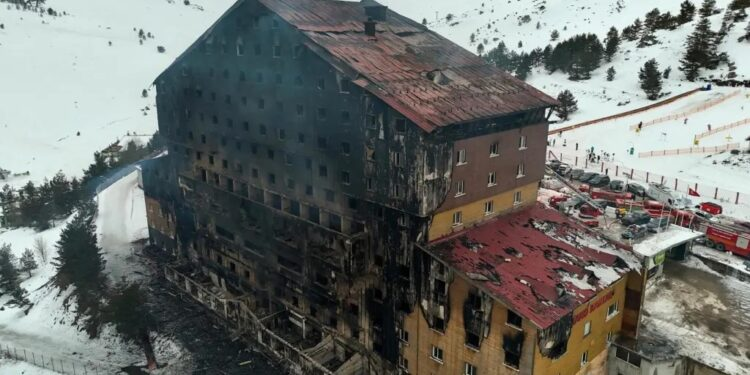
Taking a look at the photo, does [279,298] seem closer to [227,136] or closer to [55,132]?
[227,136]

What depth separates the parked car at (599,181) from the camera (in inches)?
2083

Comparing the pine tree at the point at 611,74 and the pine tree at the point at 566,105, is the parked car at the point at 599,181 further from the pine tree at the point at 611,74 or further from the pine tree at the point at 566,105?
the pine tree at the point at 611,74

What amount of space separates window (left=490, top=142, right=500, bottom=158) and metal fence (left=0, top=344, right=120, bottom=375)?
27.5 m

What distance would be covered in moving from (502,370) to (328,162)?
1420 cm

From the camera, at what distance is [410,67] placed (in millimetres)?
31734

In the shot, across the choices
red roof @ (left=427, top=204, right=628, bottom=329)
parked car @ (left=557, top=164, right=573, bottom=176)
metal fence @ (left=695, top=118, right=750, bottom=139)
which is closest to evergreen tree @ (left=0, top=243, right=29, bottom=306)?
red roof @ (left=427, top=204, right=628, bottom=329)

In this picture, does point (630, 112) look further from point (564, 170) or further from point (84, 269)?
point (84, 269)

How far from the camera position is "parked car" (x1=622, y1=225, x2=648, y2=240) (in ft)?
125

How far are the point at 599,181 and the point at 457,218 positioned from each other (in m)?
29.6

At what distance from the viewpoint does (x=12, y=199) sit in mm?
69938

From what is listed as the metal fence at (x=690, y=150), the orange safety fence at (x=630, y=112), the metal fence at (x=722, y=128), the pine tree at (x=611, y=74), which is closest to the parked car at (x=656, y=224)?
the metal fence at (x=690, y=150)

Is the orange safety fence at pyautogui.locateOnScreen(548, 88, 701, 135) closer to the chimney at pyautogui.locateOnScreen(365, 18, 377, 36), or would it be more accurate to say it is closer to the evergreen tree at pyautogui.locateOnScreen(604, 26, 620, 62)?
the evergreen tree at pyautogui.locateOnScreen(604, 26, 620, 62)

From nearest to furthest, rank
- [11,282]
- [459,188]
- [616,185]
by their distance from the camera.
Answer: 1. [459,188]
2. [11,282]
3. [616,185]

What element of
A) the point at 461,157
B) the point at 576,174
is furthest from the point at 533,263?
the point at 576,174
